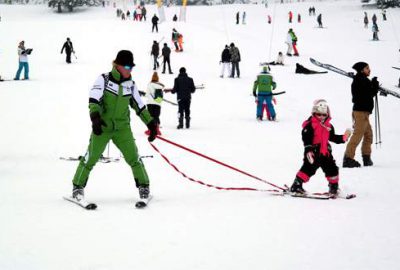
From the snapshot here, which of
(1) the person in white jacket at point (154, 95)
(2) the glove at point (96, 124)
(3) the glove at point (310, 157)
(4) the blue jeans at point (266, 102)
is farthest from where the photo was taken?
(4) the blue jeans at point (266, 102)

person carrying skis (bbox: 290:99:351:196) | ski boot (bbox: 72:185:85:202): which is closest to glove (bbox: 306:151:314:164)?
person carrying skis (bbox: 290:99:351:196)

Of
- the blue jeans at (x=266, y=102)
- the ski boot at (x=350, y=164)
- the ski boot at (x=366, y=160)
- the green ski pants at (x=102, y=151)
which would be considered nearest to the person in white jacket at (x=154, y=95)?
the blue jeans at (x=266, y=102)

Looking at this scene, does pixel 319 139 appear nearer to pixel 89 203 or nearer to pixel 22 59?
pixel 89 203

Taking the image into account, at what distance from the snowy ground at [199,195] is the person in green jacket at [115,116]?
16.2 inches

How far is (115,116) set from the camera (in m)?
5.53

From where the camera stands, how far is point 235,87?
68.7ft

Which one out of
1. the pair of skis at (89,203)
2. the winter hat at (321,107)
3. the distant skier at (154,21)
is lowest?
the pair of skis at (89,203)

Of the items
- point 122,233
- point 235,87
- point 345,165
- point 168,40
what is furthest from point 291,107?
point 168,40

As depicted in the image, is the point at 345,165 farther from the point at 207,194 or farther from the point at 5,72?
the point at 5,72

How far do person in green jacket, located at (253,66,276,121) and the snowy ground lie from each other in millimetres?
464

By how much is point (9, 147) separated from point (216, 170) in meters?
4.67

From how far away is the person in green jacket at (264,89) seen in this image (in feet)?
47.0

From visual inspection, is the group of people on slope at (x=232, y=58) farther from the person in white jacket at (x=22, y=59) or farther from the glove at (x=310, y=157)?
the glove at (x=310, y=157)

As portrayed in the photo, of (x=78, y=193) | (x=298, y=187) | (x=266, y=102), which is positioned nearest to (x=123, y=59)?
(x=78, y=193)
